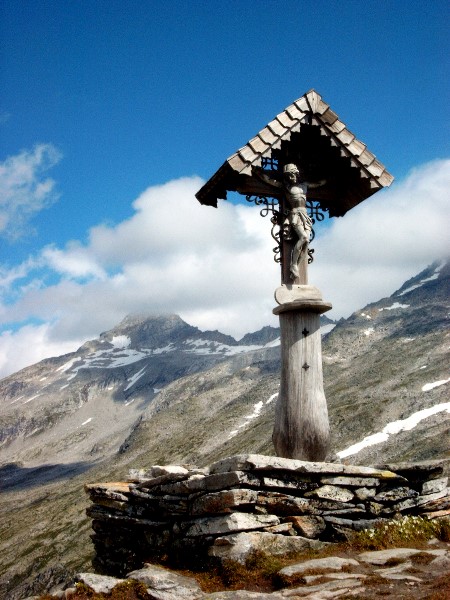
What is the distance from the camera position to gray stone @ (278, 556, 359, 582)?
6859 millimetres

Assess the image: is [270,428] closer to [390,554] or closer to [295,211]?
[295,211]

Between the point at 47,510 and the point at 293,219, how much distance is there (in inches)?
5682

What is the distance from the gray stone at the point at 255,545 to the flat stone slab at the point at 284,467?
96 centimetres

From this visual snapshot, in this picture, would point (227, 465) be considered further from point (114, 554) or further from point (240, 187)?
point (240, 187)

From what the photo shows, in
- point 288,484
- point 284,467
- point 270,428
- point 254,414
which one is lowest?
point 270,428

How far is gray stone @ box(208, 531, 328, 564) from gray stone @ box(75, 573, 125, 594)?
1.45 metres

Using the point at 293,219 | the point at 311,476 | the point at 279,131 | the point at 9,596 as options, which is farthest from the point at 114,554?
the point at 9,596

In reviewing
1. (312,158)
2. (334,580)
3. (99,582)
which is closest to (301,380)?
(334,580)

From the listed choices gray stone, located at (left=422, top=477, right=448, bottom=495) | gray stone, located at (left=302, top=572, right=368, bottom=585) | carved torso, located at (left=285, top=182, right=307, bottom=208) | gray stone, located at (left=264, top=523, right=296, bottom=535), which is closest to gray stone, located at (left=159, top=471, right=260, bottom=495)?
gray stone, located at (left=264, top=523, right=296, bottom=535)

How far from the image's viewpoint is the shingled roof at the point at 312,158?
35.5 feet

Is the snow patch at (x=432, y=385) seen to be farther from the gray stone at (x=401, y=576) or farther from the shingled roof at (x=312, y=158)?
the gray stone at (x=401, y=576)

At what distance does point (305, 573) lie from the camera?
6852 millimetres

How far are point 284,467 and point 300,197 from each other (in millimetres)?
5779

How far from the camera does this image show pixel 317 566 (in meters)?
7.07
